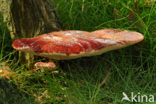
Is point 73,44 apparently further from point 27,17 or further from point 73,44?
point 27,17

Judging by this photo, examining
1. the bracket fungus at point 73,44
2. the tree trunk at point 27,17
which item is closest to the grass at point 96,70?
the tree trunk at point 27,17

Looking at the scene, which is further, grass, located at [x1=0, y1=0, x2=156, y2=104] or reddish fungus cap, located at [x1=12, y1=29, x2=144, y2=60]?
grass, located at [x1=0, y1=0, x2=156, y2=104]

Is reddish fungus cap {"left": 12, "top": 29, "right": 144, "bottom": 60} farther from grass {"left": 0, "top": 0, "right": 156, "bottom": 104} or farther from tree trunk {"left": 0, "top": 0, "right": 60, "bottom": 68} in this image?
tree trunk {"left": 0, "top": 0, "right": 60, "bottom": 68}

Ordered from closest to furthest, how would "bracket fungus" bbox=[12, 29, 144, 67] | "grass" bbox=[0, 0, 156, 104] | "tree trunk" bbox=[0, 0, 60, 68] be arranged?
"bracket fungus" bbox=[12, 29, 144, 67] → "grass" bbox=[0, 0, 156, 104] → "tree trunk" bbox=[0, 0, 60, 68]

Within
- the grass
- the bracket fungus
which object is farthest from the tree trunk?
the bracket fungus

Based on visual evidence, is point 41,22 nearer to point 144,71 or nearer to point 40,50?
point 40,50

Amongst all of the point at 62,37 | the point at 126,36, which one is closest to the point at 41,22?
the point at 62,37

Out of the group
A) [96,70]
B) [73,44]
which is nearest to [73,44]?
[73,44]
